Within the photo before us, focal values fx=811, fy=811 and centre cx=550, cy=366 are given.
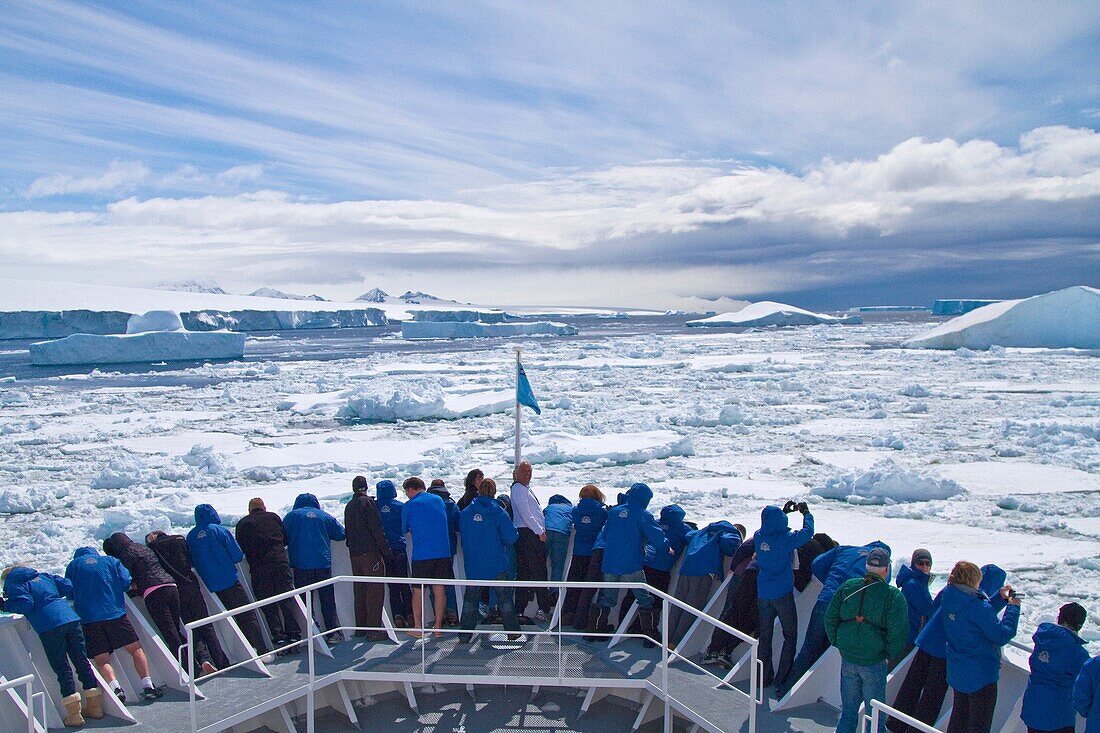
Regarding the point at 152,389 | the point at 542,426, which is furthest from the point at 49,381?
the point at 542,426

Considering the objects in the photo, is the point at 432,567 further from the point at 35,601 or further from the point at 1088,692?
the point at 1088,692

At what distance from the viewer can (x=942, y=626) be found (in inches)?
157

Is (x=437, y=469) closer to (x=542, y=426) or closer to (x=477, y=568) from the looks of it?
(x=542, y=426)

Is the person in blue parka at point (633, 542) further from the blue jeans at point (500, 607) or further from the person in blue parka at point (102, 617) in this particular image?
the person in blue parka at point (102, 617)

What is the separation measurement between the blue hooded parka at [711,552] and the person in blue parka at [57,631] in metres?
3.47

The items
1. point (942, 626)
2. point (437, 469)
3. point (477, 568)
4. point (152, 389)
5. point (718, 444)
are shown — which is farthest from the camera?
point (152, 389)

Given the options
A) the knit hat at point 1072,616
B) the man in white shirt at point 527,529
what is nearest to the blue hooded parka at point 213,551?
the man in white shirt at point 527,529

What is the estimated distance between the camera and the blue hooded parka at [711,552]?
5.20m

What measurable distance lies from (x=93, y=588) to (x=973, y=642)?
14.8 feet

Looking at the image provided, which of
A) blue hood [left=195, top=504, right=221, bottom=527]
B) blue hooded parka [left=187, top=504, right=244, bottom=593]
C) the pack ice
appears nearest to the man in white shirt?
blue hooded parka [left=187, top=504, right=244, bottom=593]

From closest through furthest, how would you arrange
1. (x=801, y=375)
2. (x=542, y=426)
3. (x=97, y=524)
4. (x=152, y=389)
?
(x=97, y=524) → (x=542, y=426) → (x=152, y=389) → (x=801, y=375)

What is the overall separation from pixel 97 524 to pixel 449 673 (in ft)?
25.2

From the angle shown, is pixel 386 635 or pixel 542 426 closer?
pixel 386 635

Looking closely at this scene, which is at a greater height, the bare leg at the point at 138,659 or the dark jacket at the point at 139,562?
the dark jacket at the point at 139,562
